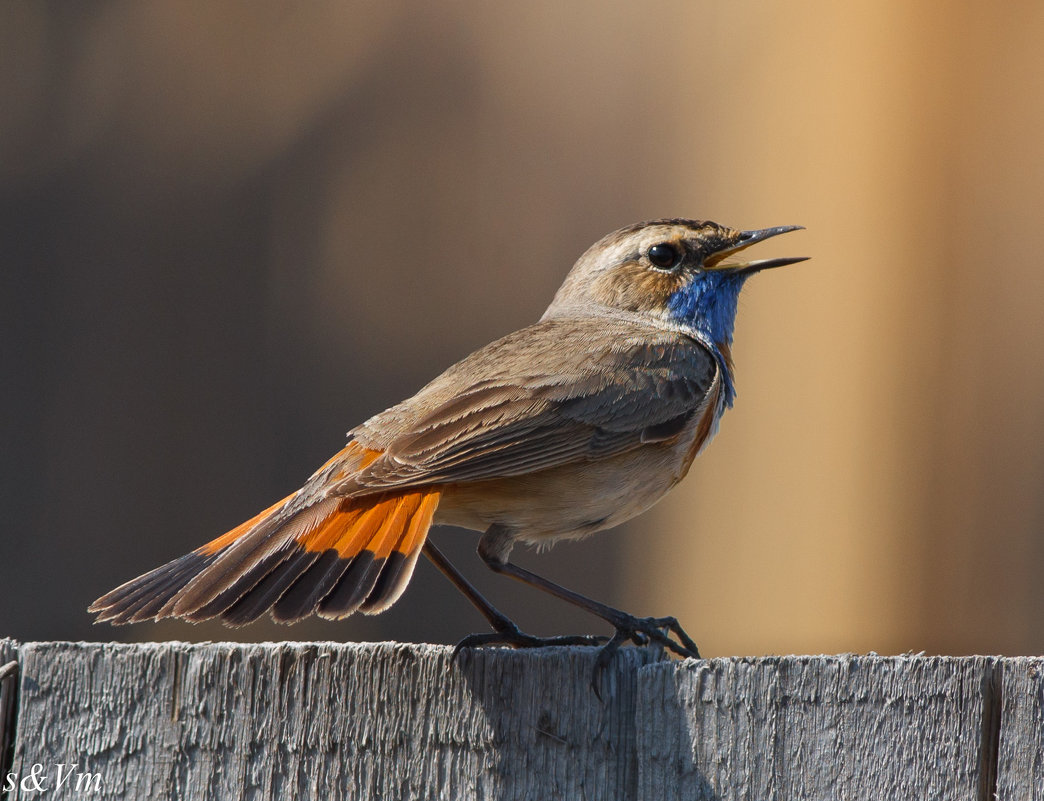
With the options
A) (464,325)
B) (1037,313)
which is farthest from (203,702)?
(1037,313)

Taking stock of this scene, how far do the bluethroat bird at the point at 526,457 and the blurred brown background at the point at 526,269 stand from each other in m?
1.36

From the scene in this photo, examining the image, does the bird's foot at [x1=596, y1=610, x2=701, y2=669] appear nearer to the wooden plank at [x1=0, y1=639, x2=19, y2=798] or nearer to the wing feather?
the wing feather

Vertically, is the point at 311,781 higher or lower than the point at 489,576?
higher

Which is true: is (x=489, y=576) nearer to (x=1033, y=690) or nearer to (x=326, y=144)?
(x=326, y=144)

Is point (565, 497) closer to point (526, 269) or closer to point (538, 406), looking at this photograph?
point (538, 406)

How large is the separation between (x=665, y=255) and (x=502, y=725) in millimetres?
2996

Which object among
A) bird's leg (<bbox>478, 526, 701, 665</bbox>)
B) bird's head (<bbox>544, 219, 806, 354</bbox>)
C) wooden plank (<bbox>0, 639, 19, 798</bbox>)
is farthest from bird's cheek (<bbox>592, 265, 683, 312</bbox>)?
wooden plank (<bbox>0, 639, 19, 798</bbox>)

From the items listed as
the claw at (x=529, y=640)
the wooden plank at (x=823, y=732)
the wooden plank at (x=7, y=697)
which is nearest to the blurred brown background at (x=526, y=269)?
the claw at (x=529, y=640)

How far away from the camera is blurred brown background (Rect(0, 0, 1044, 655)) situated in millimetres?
5992

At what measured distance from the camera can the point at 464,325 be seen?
6504mm

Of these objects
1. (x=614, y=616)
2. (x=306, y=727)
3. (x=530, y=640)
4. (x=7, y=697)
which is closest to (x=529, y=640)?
(x=530, y=640)

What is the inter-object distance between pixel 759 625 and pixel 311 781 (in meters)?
4.47

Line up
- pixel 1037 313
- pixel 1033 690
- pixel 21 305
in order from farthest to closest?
pixel 1037 313
pixel 21 305
pixel 1033 690

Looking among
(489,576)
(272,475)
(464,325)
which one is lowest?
(489,576)
